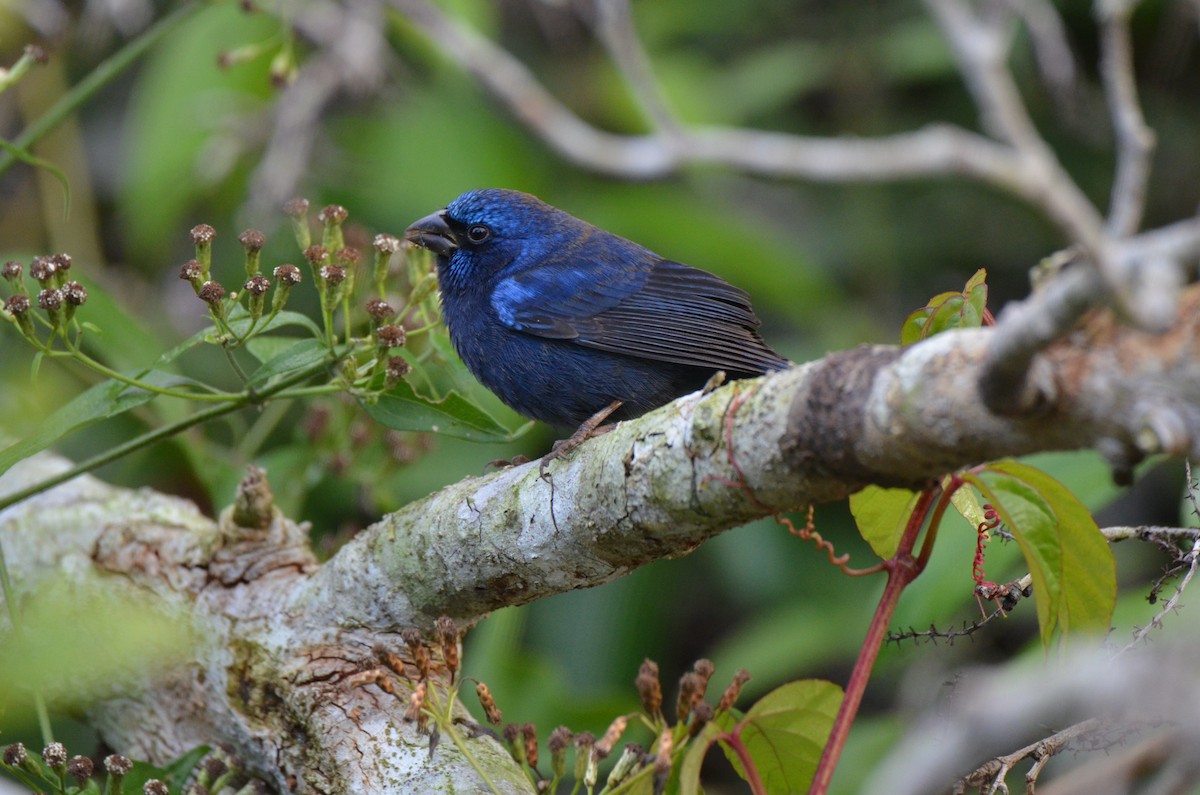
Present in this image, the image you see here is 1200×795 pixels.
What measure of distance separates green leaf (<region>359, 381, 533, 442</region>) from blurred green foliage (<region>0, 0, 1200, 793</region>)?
150 centimetres

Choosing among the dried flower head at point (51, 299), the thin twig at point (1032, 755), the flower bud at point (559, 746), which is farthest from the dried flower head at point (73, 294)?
the thin twig at point (1032, 755)

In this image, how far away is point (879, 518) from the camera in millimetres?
2145

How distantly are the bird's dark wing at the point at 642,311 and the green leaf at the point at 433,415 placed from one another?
35.3 inches

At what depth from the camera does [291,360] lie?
2436mm

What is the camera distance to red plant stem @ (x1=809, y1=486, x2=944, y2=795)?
70.7 inches

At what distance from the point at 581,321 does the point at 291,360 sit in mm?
1266

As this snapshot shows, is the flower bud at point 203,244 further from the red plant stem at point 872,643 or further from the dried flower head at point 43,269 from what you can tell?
the red plant stem at point 872,643

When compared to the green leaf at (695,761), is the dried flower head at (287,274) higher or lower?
higher

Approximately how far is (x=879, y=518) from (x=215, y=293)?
53.2 inches

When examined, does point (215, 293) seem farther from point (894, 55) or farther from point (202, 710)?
point (894, 55)

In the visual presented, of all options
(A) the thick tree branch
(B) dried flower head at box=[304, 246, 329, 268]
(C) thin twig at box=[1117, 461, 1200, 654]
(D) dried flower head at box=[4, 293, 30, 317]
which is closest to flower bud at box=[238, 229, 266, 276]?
(B) dried flower head at box=[304, 246, 329, 268]

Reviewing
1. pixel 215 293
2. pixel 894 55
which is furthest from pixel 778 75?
pixel 215 293

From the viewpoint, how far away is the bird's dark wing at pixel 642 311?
3.36 metres

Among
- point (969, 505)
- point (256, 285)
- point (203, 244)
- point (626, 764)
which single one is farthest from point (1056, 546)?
point (203, 244)
